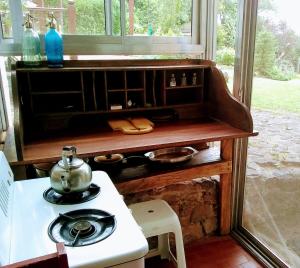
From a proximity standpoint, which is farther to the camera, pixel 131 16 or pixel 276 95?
pixel 131 16

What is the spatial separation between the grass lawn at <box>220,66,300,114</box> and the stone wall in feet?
1.96

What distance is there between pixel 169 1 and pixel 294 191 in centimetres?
149

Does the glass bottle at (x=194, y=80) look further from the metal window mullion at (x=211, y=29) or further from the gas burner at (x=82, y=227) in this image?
the gas burner at (x=82, y=227)

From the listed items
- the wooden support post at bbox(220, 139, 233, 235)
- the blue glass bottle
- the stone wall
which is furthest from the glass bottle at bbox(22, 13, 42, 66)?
the wooden support post at bbox(220, 139, 233, 235)

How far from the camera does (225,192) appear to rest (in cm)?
193

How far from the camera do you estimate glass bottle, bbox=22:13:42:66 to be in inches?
63.7

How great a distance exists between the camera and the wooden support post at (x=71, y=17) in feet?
5.98

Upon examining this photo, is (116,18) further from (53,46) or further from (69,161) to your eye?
(69,161)

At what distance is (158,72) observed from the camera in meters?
1.86

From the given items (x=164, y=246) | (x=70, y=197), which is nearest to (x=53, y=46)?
(x=70, y=197)

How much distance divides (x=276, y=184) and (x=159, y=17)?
1.35 metres

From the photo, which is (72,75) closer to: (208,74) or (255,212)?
(208,74)

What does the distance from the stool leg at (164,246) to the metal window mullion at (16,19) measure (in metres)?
1.46

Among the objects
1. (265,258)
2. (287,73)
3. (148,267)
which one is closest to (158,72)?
(287,73)
